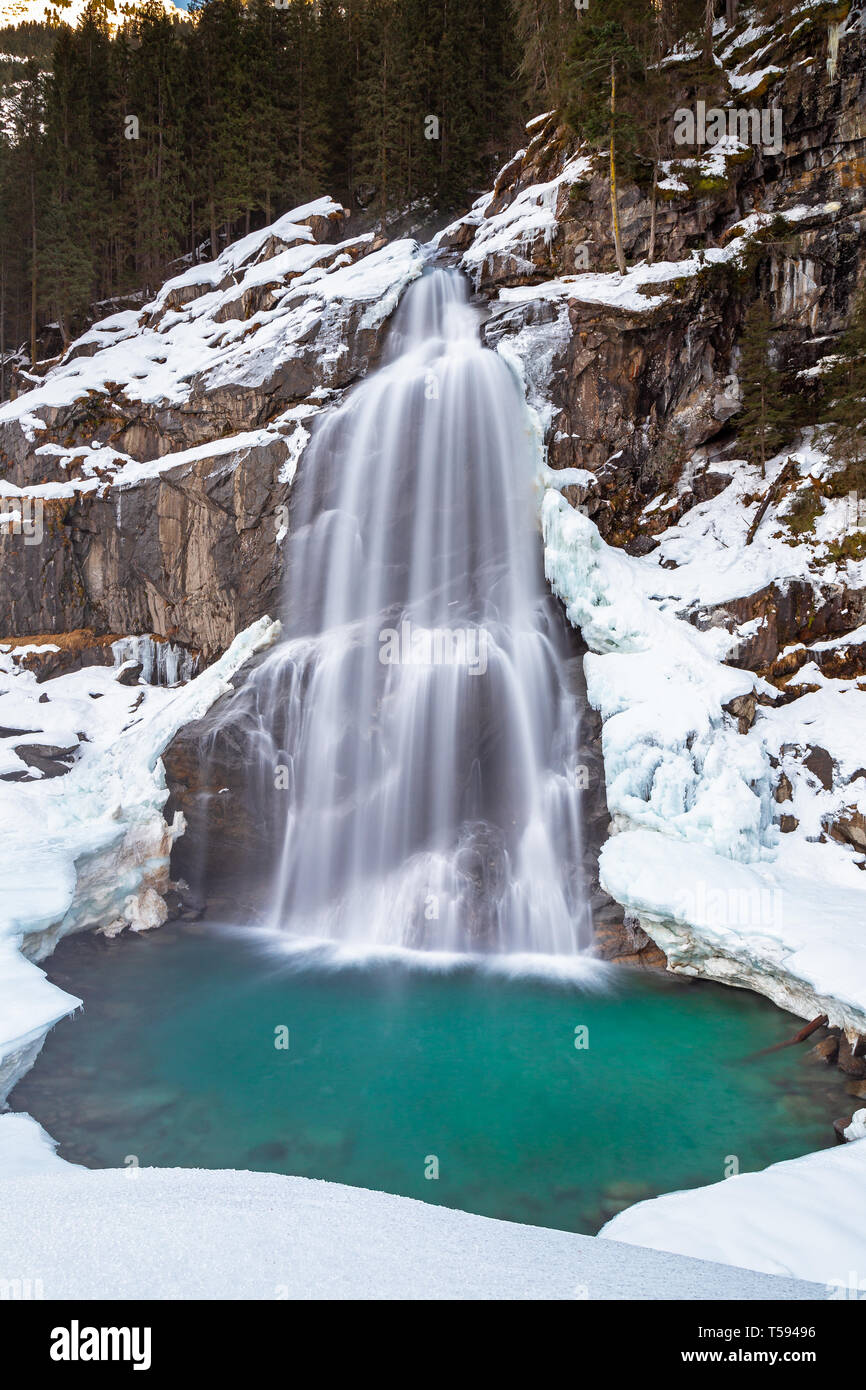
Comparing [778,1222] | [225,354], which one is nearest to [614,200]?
[225,354]

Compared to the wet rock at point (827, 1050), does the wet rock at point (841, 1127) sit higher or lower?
higher

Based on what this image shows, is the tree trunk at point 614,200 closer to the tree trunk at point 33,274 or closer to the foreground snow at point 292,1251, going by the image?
the foreground snow at point 292,1251

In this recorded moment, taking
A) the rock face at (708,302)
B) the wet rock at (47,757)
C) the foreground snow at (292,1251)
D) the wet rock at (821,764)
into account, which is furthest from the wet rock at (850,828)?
the wet rock at (47,757)

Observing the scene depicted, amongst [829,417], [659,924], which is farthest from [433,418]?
[659,924]

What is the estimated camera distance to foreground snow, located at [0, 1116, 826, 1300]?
3.07m

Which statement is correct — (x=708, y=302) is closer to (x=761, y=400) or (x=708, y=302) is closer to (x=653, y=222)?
(x=653, y=222)

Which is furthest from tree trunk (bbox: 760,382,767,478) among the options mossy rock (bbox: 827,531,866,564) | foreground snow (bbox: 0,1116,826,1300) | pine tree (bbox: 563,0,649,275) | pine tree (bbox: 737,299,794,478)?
foreground snow (bbox: 0,1116,826,1300)

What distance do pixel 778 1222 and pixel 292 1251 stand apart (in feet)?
10.6

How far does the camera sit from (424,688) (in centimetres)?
1352

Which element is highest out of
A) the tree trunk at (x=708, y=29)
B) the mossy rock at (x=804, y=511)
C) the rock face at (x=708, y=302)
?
the tree trunk at (x=708, y=29)

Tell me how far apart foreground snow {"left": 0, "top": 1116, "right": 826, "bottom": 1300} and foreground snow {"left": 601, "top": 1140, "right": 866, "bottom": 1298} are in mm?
635

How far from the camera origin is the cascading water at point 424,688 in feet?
39.3

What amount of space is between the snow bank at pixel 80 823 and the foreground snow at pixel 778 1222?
223 inches
